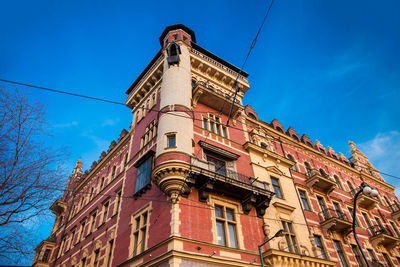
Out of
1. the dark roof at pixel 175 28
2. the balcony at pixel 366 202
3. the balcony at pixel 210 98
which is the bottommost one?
the balcony at pixel 366 202

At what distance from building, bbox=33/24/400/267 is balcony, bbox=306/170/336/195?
0.36ft

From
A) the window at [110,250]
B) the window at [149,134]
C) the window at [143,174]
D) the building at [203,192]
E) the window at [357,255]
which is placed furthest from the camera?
the window at [357,255]

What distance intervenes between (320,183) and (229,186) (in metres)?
13.5

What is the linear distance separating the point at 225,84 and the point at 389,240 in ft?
75.4

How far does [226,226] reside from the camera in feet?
54.7

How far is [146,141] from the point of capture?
23.3 metres

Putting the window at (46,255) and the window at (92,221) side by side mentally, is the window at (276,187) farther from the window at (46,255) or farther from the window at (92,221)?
the window at (46,255)

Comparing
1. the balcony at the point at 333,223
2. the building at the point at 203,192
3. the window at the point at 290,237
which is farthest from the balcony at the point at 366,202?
the window at the point at 290,237

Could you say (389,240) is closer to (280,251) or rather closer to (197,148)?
(280,251)

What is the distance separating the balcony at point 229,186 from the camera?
16547mm

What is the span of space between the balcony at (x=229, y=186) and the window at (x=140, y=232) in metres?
4.37

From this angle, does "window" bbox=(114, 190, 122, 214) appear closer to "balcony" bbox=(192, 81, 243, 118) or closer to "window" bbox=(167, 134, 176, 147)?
"window" bbox=(167, 134, 176, 147)

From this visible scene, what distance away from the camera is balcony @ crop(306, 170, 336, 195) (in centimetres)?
2594

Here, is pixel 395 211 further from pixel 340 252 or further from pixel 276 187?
pixel 276 187
